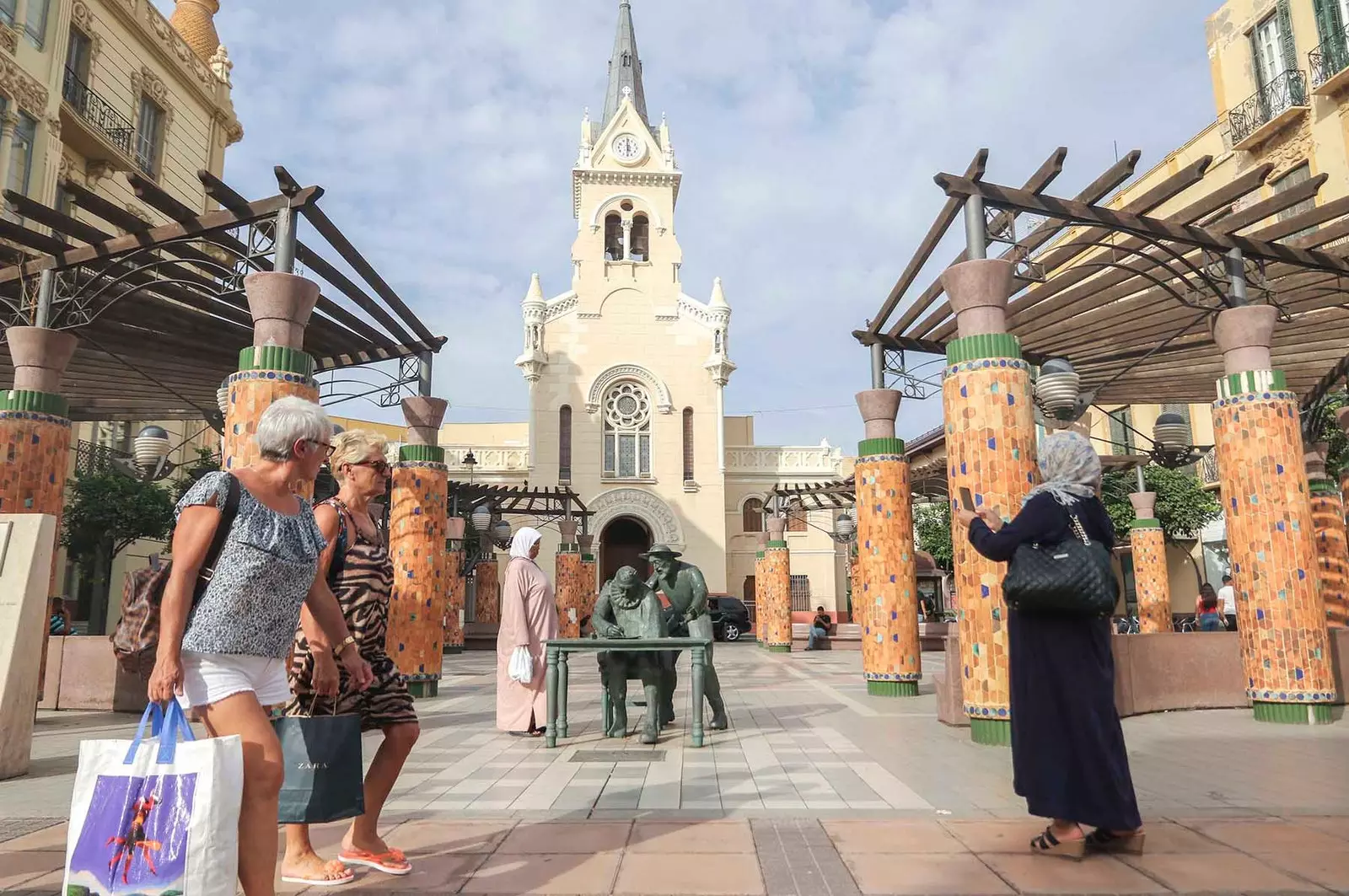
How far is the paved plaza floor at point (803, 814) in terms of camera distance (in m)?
3.26

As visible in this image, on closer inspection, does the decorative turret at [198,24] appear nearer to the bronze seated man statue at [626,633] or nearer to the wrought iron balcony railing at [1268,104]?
the bronze seated man statue at [626,633]

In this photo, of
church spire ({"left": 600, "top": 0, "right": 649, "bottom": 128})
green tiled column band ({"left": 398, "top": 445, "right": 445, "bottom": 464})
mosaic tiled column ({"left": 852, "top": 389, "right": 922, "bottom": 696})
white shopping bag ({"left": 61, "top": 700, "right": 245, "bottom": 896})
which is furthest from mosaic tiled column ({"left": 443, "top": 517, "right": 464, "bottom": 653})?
church spire ({"left": 600, "top": 0, "right": 649, "bottom": 128})

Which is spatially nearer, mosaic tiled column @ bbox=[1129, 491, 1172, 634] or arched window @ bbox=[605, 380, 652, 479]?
mosaic tiled column @ bbox=[1129, 491, 1172, 634]

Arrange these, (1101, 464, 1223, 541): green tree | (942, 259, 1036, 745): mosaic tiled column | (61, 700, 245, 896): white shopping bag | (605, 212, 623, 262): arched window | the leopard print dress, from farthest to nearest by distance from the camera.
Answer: (605, 212, 623, 262): arched window
(1101, 464, 1223, 541): green tree
(942, 259, 1036, 745): mosaic tiled column
the leopard print dress
(61, 700, 245, 896): white shopping bag

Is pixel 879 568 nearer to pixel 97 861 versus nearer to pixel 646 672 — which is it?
pixel 646 672

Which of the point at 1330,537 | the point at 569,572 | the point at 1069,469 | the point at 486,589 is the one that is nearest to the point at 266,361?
the point at 1069,469

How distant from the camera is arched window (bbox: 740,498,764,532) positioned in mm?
33219

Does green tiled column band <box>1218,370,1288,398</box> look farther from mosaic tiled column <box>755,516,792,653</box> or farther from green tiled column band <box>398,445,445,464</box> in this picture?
mosaic tiled column <box>755,516,792,653</box>

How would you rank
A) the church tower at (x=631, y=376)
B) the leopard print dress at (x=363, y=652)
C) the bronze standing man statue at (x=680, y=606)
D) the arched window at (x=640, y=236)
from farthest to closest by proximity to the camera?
the arched window at (x=640, y=236)
the church tower at (x=631, y=376)
the bronze standing man statue at (x=680, y=606)
the leopard print dress at (x=363, y=652)

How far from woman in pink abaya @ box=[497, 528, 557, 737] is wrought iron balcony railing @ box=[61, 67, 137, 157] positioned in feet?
52.1

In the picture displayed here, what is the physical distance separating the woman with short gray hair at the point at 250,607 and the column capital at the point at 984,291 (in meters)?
5.51

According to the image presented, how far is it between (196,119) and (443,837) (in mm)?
23042

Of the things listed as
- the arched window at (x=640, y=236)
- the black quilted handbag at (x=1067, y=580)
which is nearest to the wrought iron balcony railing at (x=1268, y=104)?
the black quilted handbag at (x=1067, y=580)

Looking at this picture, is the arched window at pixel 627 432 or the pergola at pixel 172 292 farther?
the arched window at pixel 627 432
